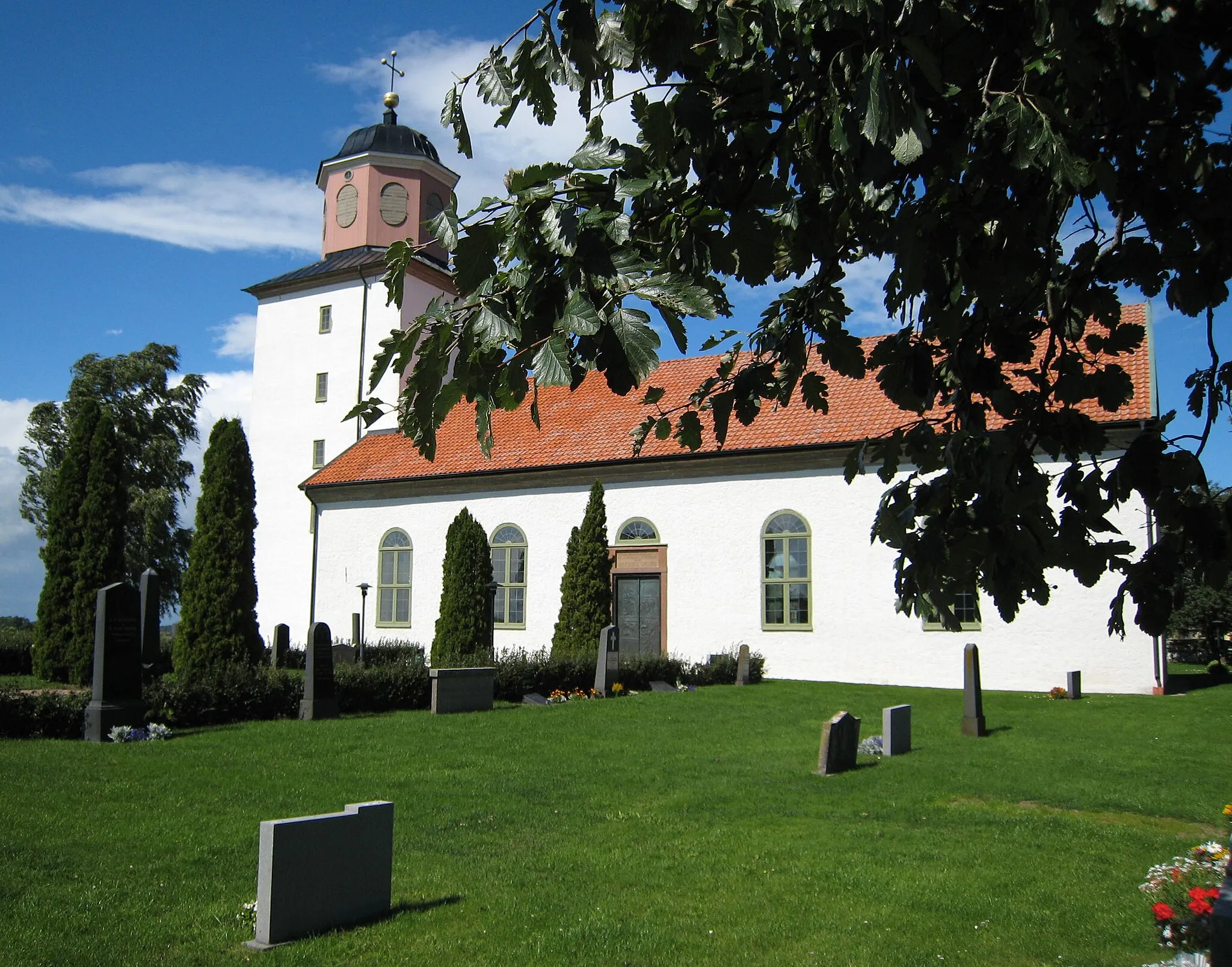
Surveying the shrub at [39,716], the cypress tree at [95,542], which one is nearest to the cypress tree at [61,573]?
the cypress tree at [95,542]

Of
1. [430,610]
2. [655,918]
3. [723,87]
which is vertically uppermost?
[723,87]

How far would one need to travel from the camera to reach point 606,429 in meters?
28.0

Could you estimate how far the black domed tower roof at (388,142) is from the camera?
119ft

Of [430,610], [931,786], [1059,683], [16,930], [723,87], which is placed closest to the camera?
[723,87]

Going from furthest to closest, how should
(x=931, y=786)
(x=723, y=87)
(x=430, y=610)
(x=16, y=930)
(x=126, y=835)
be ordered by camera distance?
(x=430, y=610) → (x=931, y=786) → (x=126, y=835) → (x=16, y=930) → (x=723, y=87)

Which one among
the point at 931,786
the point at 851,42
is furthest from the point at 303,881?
the point at 931,786

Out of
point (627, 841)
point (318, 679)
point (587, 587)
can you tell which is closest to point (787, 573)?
point (587, 587)

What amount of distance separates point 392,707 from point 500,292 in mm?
15372

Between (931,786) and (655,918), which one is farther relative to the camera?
(931,786)

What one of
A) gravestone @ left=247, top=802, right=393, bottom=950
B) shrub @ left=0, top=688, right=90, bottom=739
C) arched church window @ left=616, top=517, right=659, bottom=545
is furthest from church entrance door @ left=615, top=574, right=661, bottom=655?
gravestone @ left=247, top=802, right=393, bottom=950

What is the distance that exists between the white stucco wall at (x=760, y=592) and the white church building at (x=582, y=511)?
0.16 feet

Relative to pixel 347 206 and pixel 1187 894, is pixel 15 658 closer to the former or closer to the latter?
pixel 347 206

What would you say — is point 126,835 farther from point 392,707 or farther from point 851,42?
point 392,707

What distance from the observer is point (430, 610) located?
2866 cm
